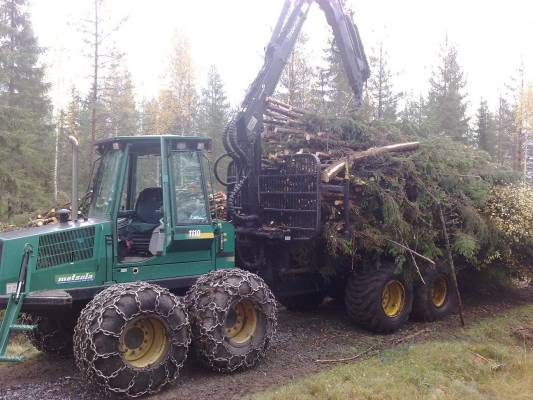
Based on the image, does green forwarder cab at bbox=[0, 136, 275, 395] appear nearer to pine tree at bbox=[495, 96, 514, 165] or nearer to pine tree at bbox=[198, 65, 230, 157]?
pine tree at bbox=[198, 65, 230, 157]

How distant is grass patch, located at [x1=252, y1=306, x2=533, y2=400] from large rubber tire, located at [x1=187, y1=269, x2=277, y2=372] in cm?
78

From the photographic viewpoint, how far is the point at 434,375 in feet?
19.9

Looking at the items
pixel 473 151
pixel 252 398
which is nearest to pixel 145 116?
pixel 473 151

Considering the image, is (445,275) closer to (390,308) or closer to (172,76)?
(390,308)

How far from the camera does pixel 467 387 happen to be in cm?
582

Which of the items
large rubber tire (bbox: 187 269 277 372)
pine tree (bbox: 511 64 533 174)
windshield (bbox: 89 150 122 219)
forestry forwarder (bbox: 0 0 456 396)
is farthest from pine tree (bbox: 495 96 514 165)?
windshield (bbox: 89 150 122 219)

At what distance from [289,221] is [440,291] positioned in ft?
11.3

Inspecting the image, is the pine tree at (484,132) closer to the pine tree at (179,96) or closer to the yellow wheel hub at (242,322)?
the pine tree at (179,96)

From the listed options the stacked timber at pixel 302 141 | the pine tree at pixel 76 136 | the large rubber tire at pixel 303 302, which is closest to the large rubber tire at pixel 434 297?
the large rubber tire at pixel 303 302

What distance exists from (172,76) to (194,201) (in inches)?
902

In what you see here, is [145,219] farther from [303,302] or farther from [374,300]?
[303,302]

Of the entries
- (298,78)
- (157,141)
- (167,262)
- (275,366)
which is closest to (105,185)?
(157,141)

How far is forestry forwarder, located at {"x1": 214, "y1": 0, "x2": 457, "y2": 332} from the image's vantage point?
760 cm

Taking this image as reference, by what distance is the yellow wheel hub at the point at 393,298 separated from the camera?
8.39 meters
